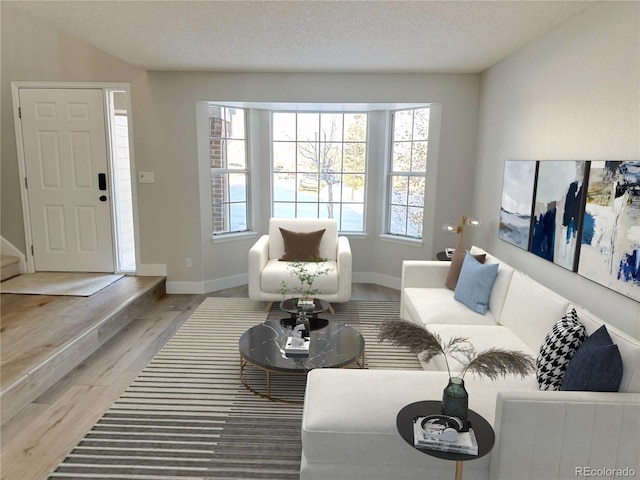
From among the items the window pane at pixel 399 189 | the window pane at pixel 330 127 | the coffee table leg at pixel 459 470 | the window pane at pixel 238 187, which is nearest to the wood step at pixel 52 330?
the window pane at pixel 238 187

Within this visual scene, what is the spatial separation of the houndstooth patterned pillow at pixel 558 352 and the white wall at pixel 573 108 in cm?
39

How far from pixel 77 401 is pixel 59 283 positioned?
7.23 feet

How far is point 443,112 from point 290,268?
2294mm

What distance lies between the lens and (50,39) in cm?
460

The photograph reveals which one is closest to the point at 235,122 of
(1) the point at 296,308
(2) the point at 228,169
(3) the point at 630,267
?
(2) the point at 228,169

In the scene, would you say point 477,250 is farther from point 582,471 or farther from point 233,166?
point 233,166

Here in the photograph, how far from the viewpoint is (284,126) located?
17.7 feet

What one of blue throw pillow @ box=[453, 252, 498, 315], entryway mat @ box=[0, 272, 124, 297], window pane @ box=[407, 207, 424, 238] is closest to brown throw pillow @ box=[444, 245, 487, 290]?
blue throw pillow @ box=[453, 252, 498, 315]

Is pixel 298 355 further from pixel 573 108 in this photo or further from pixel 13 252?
pixel 13 252

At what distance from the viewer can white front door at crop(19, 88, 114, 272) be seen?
473cm

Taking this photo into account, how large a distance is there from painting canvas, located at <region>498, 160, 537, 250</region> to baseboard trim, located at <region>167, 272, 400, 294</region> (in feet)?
5.77

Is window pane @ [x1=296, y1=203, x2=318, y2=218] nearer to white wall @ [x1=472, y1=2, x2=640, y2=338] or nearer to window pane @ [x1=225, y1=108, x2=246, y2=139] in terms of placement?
window pane @ [x1=225, y1=108, x2=246, y2=139]

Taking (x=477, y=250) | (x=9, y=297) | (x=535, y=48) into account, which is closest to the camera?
(x=535, y=48)

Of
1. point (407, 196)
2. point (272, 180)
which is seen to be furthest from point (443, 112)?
point (272, 180)
